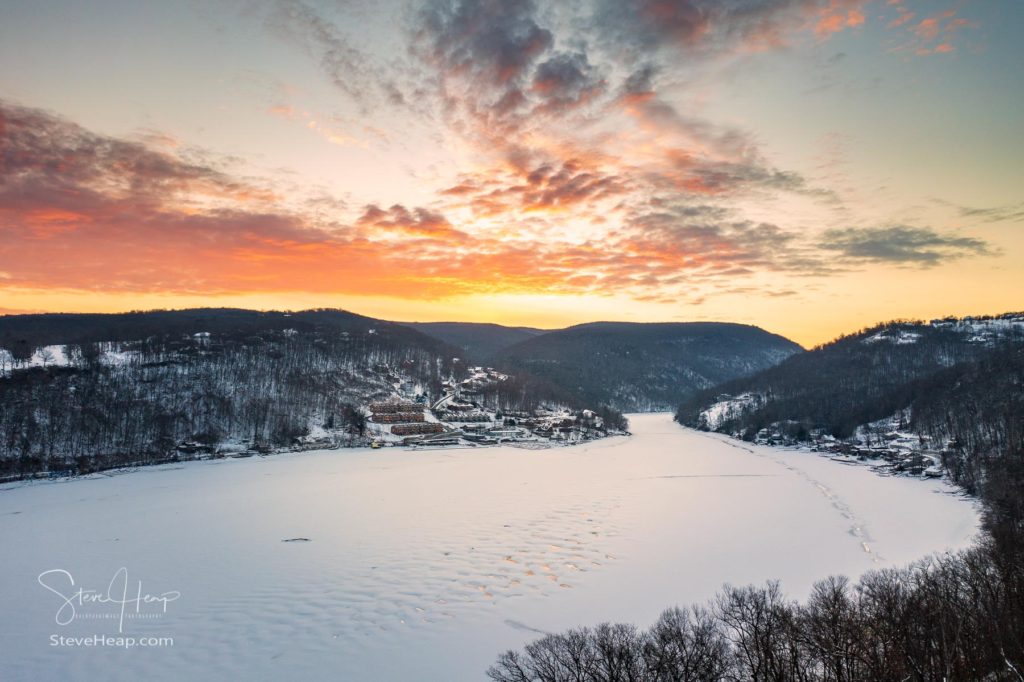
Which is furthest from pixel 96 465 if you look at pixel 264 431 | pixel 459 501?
pixel 459 501

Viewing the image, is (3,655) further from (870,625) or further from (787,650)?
(870,625)

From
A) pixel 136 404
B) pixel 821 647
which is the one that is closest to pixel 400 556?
pixel 821 647

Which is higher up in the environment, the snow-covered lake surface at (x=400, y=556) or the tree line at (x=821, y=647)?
the tree line at (x=821, y=647)

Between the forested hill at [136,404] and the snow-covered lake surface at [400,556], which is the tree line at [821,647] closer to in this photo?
the snow-covered lake surface at [400,556]
